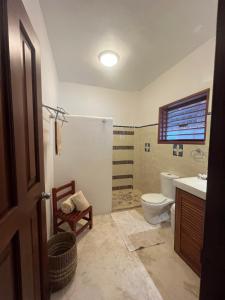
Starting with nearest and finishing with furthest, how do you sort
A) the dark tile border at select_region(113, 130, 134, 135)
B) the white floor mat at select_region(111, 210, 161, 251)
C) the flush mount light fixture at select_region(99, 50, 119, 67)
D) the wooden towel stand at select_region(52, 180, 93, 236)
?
the wooden towel stand at select_region(52, 180, 93, 236), the white floor mat at select_region(111, 210, 161, 251), the flush mount light fixture at select_region(99, 50, 119, 67), the dark tile border at select_region(113, 130, 134, 135)

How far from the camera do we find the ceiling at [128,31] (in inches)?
52.7

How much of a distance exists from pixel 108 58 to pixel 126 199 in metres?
2.62

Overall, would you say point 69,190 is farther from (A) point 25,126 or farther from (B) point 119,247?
(A) point 25,126

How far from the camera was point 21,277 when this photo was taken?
2.03 feet

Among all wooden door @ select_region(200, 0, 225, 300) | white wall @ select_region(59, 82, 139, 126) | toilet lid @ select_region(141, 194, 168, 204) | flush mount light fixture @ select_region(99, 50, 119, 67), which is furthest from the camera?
white wall @ select_region(59, 82, 139, 126)

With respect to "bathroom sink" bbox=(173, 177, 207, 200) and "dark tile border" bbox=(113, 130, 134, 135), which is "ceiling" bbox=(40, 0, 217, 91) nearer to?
"dark tile border" bbox=(113, 130, 134, 135)

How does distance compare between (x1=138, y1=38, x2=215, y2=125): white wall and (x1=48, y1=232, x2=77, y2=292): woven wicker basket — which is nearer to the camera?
(x1=48, y1=232, x2=77, y2=292): woven wicker basket

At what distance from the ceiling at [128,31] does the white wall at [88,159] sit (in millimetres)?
951

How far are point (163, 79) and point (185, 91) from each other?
60 centimetres

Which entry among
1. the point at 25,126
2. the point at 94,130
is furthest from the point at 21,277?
the point at 94,130

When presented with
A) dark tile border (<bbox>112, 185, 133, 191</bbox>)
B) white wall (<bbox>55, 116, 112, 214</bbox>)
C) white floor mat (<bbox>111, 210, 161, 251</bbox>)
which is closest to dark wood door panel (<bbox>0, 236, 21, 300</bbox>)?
white floor mat (<bbox>111, 210, 161, 251</bbox>)

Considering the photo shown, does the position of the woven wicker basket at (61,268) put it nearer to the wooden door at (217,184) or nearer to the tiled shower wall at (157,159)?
the wooden door at (217,184)

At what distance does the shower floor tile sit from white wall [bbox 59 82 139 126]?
1.66m

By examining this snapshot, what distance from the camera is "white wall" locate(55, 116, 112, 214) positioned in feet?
7.02
